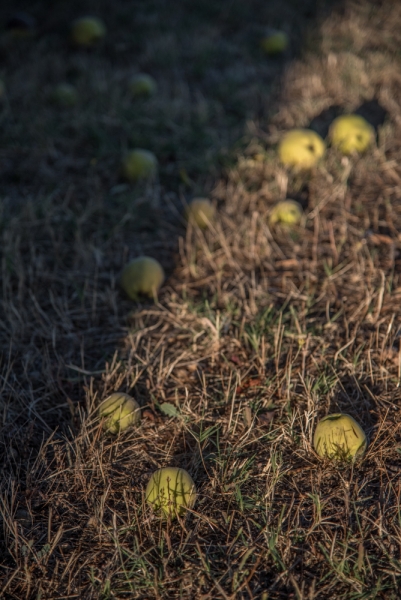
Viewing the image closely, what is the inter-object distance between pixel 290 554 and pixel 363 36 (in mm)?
5746

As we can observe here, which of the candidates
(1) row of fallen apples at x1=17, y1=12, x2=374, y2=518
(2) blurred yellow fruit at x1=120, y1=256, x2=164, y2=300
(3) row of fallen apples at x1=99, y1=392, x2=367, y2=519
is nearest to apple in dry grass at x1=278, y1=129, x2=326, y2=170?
(1) row of fallen apples at x1=17, y1=12, x2=374, y2=518

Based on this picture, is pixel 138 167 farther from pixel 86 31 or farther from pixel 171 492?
pixel 86 31

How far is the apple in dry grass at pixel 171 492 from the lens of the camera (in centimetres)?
195

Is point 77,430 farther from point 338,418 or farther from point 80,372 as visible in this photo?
point 338,418

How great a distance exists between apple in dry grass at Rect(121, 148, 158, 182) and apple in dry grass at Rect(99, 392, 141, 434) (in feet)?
6.71

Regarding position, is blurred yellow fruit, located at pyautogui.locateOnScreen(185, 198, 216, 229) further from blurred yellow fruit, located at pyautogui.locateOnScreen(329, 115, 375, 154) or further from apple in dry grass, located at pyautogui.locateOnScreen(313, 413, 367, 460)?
apple in dry grass, located at pyautogui.locateOnScreen(313, 413, 367, 460)

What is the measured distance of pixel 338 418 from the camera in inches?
83.4

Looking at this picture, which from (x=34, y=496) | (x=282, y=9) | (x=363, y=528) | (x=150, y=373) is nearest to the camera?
(x=363, y=528)

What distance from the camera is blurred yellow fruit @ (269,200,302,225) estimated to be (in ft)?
11.3

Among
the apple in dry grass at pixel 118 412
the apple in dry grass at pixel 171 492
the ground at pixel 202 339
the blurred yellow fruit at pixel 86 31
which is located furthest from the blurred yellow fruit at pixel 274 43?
the apple in dry grass at pixel 171 492

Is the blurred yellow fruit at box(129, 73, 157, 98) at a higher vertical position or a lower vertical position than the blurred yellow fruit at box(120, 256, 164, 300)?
higher

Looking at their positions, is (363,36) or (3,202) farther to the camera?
(363,36)

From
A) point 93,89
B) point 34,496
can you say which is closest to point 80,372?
point 34,496

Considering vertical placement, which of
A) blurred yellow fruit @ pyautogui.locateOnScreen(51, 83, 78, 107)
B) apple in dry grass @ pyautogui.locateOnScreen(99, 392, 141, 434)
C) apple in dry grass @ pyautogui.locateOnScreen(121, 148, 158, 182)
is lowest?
apple in dry grass @ pyautogui.locateOnScreen(99, 392, 141, 434)
